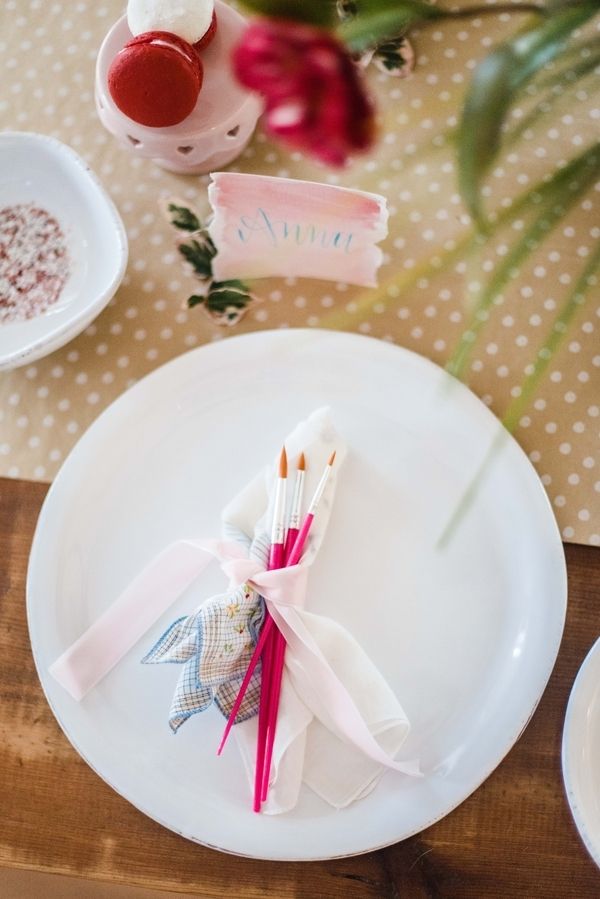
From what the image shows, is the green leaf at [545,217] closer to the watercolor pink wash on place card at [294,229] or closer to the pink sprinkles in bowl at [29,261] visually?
the watercolor pink wash on place card at [294,229]

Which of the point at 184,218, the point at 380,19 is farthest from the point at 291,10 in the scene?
the point at 184,218

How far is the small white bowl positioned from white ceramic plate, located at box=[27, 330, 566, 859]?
89mm

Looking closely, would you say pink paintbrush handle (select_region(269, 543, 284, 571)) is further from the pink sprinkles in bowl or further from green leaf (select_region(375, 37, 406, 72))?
green leaf (select_region(375, 37, 406, 72))

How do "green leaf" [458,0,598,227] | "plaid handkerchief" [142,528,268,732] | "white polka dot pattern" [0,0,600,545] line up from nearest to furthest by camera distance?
"green leaf" [458,0,598,227] < "plaid handkerchief" [142,528,268,732] < "white polka dot pattern" [0,0,600,545]

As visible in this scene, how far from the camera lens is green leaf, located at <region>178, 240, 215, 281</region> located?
2.16 feet

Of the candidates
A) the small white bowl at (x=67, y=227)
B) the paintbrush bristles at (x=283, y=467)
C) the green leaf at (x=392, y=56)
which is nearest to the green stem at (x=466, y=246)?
the paintbrush bristles at (x=283, y=467)

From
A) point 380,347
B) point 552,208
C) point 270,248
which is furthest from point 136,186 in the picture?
point 552,208

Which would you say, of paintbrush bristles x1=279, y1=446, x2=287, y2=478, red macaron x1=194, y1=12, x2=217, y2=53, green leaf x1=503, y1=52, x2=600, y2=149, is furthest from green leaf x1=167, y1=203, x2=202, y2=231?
green leaf x1=503, y1=52, x2=600, y2=149

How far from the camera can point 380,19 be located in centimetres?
26

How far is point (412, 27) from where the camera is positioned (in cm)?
27

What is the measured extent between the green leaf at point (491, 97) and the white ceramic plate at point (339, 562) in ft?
1.03

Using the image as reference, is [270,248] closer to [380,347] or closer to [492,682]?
[380,347]

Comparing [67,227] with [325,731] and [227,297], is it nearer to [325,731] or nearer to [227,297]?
[227,297]

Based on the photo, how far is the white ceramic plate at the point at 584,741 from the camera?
1.68 ft
